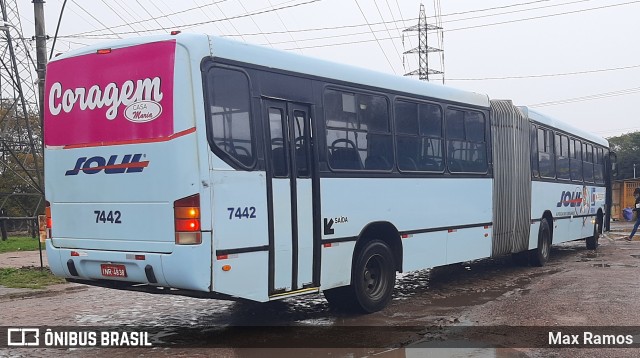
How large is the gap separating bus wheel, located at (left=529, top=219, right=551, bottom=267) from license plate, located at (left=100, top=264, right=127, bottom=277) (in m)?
9.76

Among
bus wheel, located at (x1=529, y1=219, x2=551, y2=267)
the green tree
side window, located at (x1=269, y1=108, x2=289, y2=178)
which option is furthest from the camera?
the green tree

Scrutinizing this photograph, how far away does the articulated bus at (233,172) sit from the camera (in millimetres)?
6625

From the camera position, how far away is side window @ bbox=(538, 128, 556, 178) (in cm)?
1434

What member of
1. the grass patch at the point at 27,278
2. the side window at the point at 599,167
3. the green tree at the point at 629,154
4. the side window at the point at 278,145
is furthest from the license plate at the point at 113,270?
the green tree at the point at 629,154

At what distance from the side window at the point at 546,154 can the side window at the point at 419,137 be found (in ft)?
15.7

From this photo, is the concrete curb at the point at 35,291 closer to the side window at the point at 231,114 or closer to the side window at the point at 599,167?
the side window at the point at 231,114

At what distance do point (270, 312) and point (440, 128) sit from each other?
3918mm

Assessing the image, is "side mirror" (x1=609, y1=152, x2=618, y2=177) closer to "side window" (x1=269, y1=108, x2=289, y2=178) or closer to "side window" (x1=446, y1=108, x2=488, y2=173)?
"side window" (x1=446, y1=108, x2=488, y2=173)

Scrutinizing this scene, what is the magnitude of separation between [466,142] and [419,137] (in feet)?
5.44

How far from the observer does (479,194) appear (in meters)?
11.5

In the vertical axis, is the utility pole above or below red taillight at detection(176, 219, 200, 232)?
above

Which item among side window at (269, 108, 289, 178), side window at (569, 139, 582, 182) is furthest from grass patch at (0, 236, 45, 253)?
→ side window at (569, 139, 582, 182)

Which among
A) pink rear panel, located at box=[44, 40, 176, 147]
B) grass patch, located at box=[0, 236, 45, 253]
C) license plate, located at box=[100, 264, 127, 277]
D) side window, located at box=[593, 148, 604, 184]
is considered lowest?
grass patch, located at box=[0, 236, 45, 253]

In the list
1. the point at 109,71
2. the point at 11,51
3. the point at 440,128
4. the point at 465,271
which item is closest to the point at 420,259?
the point at 440,128
